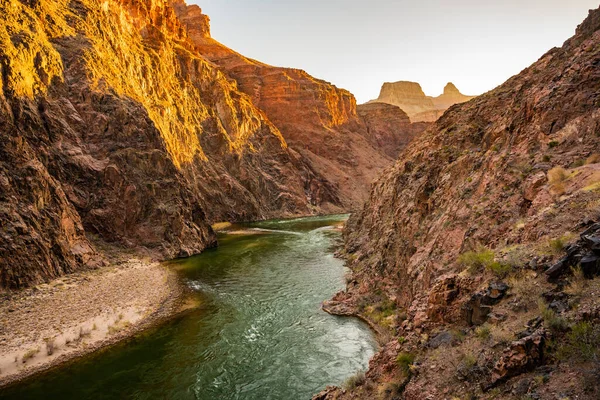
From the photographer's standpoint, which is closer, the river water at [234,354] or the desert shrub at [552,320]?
the desert shrub at [552,320]

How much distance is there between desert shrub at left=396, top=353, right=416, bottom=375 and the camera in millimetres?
10029

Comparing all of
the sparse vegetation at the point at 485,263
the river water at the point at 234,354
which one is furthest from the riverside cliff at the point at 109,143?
the sparse vegetation at the point at 485,263

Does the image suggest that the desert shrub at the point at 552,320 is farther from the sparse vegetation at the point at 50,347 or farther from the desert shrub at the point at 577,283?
the sparse vegetation at the point at 50,347

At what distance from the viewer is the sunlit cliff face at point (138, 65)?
1476 inches

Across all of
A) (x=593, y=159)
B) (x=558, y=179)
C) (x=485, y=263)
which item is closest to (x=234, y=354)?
(x=485, y=263)

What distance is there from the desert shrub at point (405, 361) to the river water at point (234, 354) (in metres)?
6.16

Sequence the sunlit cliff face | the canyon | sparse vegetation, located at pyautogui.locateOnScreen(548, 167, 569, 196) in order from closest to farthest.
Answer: the canyon < sparse vegetation, located at pyautogui.locateOnScreen(548, 167, 569, 196) < the sunlit cliff face

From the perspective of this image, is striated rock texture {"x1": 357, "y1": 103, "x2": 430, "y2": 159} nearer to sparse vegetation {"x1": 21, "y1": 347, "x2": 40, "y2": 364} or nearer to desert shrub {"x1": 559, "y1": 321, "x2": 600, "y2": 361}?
sparse vegetation {"x1": 21, "y1": 347, "x2": 40, "y2": 364}

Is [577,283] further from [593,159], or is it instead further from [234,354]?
[234,354]

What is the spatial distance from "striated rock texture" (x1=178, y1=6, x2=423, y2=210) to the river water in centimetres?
9609

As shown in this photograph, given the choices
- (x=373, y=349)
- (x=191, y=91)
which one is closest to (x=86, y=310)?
(x=373, y=349)

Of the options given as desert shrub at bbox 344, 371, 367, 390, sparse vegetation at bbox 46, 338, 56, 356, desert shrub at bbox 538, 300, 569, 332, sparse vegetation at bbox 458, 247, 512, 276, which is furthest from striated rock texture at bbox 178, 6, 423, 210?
desert shrub at bbox 538, 300, 569, 332

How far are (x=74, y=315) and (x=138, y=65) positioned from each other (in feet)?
172

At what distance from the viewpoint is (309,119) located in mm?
139500
